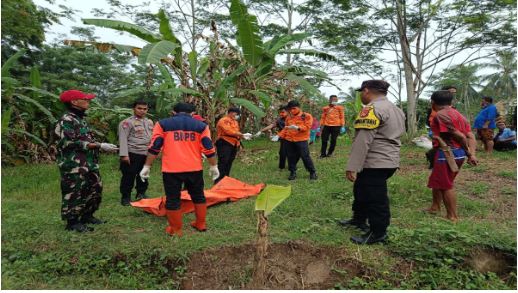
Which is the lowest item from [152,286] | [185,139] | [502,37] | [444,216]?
[152,286]

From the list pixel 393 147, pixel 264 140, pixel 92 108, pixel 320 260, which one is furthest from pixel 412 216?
pixel 264 140

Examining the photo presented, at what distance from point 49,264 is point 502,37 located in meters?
11.7

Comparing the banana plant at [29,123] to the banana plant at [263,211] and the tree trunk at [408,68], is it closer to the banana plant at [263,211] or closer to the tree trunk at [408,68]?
the banana plant at [263,211]

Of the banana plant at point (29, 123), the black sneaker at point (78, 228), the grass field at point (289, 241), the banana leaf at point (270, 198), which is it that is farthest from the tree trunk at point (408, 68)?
the black sneaker at point (78, 228)

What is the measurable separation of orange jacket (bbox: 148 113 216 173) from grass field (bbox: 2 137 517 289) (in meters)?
0.76

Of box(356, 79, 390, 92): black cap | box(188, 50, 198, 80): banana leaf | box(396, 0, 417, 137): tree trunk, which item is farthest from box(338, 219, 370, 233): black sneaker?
box(396, 0, 417, 137): tree trunk

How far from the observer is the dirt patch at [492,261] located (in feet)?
10.7

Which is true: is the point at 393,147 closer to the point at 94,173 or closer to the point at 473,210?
the point at 473,210

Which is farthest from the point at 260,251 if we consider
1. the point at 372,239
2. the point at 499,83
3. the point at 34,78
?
the point at 499,83

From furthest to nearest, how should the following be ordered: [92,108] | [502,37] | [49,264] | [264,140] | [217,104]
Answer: [264,140] < [502,37] < [92,108] < [217,104] < [49,264]

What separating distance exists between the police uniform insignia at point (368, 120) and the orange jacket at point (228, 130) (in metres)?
3.05

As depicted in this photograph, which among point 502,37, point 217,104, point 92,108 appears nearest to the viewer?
point 217,104

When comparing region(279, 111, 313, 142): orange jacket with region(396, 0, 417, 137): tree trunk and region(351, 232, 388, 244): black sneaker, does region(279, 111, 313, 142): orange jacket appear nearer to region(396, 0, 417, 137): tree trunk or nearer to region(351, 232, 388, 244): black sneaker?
region(351, 232, 388, 244): black sneaker

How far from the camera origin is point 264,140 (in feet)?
43.3
